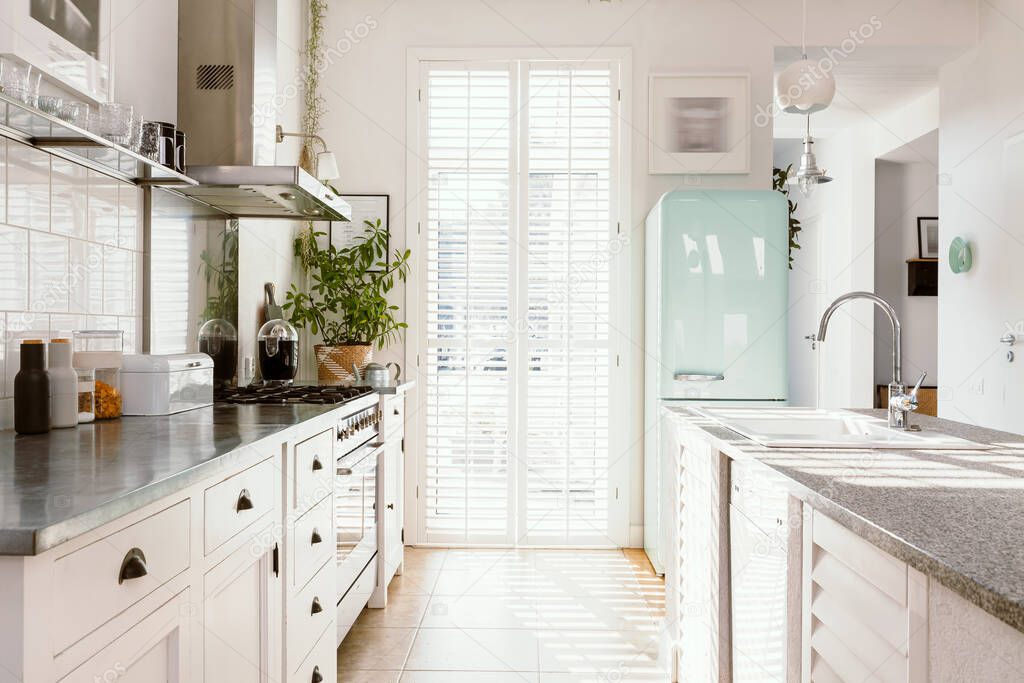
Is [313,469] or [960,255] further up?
[960,255]

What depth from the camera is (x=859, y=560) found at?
103 cm

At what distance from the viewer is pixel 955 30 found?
12.7 feet

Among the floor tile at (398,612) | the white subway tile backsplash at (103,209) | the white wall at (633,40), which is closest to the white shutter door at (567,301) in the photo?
the white wall at (633,40)

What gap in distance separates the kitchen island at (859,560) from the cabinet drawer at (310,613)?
1.11m

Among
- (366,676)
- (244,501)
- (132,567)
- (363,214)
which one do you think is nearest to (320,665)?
(366,676)

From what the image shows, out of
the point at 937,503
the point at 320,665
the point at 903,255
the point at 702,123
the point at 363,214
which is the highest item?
the point at 702,123

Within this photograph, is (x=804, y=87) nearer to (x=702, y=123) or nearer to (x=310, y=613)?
(x=702, y=123)

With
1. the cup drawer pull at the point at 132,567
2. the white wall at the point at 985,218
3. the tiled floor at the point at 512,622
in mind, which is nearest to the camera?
the cup drawer pull at the point at 132,567

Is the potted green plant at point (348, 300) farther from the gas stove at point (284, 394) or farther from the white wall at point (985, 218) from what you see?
the white wall at point (985, 218)

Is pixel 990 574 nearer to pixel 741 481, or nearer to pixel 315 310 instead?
pixel 741 481

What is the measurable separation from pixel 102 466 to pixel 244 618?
54 centimetres

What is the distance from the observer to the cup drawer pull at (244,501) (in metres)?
1.46

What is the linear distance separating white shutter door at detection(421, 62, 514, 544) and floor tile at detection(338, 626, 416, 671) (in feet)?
3.74

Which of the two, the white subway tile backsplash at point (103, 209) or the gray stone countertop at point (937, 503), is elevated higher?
the white subway tile backsplash at point (103, 209)
